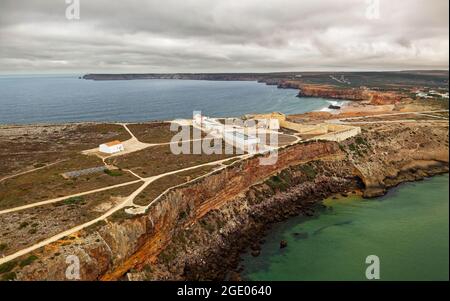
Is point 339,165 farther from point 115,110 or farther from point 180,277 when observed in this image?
point 115,110

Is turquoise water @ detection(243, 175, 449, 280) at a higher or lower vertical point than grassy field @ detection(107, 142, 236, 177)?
lower

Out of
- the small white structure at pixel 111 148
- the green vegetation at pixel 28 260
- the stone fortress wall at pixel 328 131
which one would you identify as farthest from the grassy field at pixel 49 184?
the stone fortress wall at pixel 328 131

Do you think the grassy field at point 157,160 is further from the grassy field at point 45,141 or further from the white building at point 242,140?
the grassy field at point 45,141

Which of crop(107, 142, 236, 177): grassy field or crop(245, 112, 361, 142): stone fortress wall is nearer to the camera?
crop(107, 142, 236, 177): grassy field

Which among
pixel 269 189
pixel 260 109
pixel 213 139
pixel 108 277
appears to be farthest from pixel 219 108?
pixel 108 277

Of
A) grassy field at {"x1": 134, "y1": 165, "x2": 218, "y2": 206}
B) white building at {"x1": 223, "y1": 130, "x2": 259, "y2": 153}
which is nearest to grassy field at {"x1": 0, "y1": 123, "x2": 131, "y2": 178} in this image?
grassy field at {"x1": 134, "y1": 165, "x2": 218, "y2": 206}

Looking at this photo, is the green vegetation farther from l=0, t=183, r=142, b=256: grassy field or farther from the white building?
the white building
